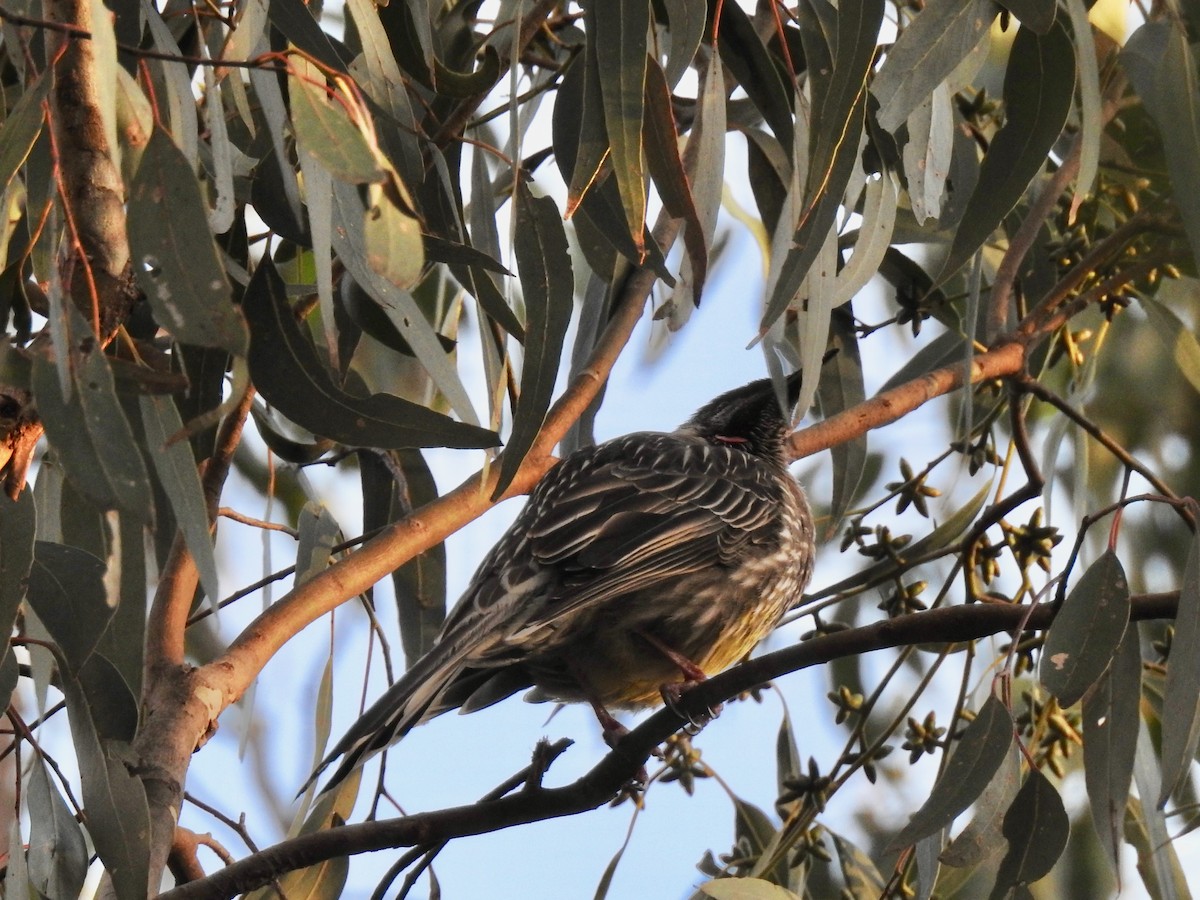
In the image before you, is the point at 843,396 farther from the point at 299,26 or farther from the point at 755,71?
the point at 299,26

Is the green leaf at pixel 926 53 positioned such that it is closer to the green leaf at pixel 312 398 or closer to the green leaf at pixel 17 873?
the green leaf at pixel 312 398

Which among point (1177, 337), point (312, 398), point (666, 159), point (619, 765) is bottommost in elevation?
point (619, 765)

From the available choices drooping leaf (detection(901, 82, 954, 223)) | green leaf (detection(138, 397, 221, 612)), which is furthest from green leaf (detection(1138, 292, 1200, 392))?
green leaf (detection(138, 397, 221, 612))

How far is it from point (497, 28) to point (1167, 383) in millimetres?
2910

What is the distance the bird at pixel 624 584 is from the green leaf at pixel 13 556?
848 mm

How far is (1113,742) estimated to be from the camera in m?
2.46

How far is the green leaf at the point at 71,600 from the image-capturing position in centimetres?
212

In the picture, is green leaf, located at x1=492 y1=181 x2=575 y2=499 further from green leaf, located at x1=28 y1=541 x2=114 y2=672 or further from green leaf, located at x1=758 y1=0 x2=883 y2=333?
green leaf, located at x1=28 y1=541 x2=114 y2=672

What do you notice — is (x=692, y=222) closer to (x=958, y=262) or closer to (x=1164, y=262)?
(x=958, y=262)

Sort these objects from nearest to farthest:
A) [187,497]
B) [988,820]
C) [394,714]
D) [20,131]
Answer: [20,131] < [187,497] < [988,820] < [394,714]

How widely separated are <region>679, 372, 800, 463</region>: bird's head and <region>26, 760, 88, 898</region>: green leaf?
7.66 feet

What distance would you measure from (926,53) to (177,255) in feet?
4.20

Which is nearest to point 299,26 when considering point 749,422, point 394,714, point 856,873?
point 394,714

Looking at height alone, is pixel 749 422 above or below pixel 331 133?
above
